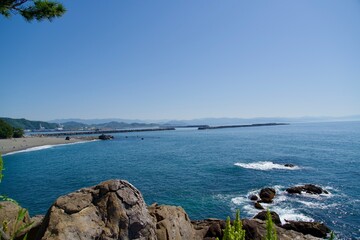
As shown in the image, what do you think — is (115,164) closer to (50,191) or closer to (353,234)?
(50,191)

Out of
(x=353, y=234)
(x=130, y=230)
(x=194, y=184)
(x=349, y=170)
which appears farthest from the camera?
(x=349, y=170)

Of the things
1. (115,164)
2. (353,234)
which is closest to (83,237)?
(353,234)

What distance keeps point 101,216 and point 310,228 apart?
2147cm

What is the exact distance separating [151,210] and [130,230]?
4334 mm

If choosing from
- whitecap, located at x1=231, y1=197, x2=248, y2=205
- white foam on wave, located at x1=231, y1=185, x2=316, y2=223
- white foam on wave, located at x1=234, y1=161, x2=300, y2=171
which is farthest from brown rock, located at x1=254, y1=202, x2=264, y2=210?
white foam on wave, located at x1=234, y1=161, x2=300, y2=171

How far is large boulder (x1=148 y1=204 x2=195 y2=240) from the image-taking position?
50.0 ft

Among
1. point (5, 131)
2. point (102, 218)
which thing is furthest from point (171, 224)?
point (5, 131)

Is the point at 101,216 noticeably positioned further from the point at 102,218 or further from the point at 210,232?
the point at 210,232

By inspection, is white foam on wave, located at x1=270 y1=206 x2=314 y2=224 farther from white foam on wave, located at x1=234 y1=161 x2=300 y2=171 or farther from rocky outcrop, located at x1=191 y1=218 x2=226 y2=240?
white foam on wave, located at x1=234 y1=161 x2=300 y2=171

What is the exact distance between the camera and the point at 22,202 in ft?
116

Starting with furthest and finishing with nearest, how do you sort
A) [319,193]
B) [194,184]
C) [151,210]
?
[194,184]
[319,193]
[151,210]

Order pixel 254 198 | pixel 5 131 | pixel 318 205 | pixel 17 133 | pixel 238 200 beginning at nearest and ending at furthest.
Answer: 1. pixel 318 205
2. pixel 238 200
3. pixel 254 198
4. pixel 5 131
5. pixel 17 133

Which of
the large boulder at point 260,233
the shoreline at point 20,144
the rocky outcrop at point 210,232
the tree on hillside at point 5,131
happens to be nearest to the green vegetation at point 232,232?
the rocky outcrop at point 210,232

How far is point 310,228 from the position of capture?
82.8ft
